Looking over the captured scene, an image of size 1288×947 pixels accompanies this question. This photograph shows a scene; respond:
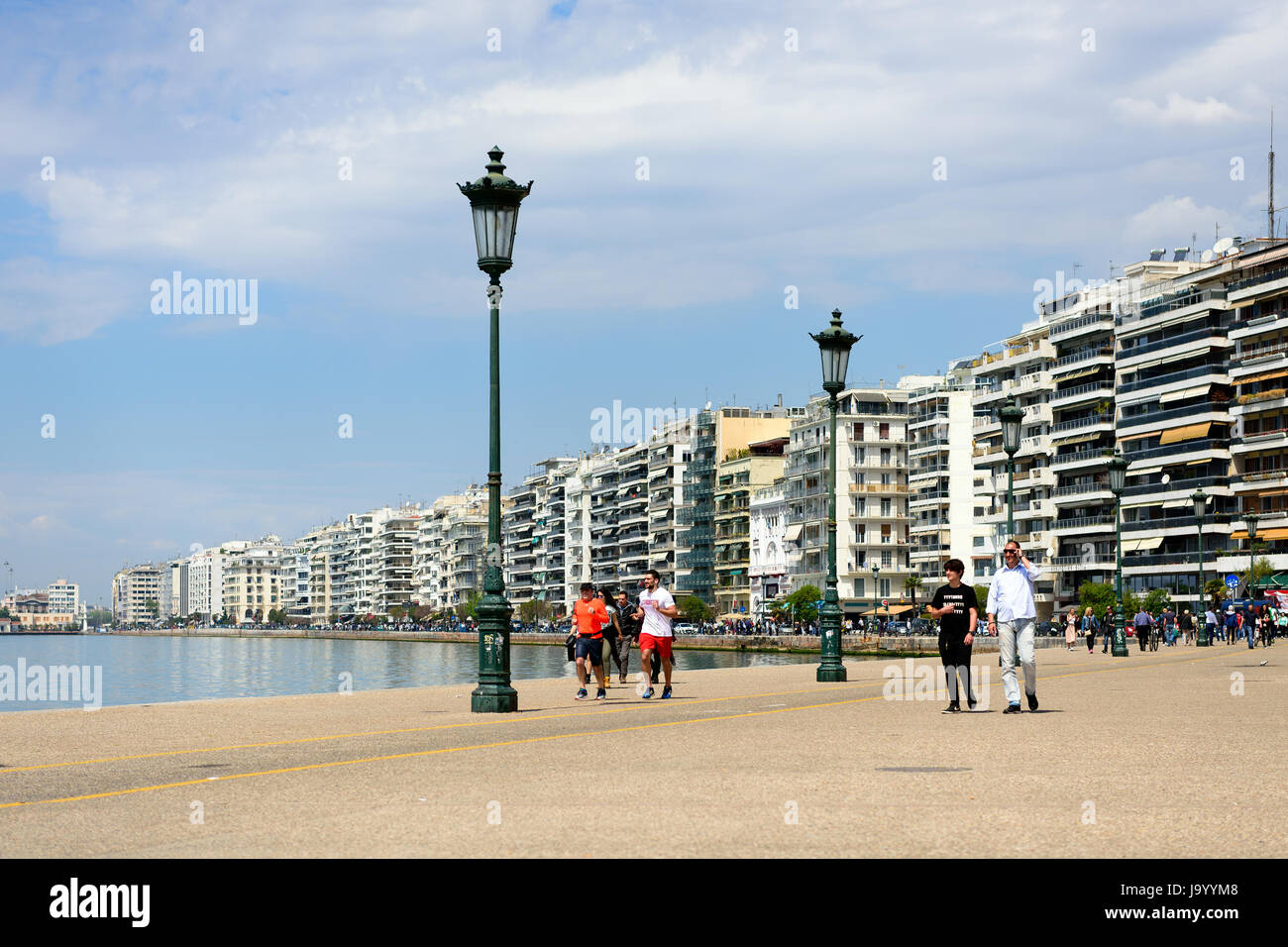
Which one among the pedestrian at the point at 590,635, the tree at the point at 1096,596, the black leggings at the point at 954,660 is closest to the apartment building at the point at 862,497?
the tree at the point at 1096,596

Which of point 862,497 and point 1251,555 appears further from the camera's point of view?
point 862,497

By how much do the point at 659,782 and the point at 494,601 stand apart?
8.58 metres

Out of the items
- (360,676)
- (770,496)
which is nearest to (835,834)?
(360,676)

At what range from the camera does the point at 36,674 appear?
3917 inches

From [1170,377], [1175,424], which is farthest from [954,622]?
[1170,377]

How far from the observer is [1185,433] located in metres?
101

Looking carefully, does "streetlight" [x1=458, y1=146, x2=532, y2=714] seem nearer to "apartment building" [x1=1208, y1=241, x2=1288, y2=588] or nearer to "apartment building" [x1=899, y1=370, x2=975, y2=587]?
"apartment building" [x1=1208, y1=241, x2=1288, y2=588]

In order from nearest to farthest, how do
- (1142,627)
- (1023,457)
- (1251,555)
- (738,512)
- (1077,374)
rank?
(1142,627) → (1251,555) → (1077,374) → (1023,457) → (738,512)

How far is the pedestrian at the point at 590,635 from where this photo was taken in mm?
23891

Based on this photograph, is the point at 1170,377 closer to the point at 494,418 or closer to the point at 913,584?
the point at 913,584

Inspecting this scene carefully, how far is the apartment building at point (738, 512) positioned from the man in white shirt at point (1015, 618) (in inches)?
5266

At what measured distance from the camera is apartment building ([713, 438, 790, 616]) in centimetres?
15612
